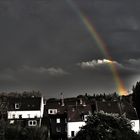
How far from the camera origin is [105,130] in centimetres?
5066

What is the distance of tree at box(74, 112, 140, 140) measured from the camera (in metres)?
50.2

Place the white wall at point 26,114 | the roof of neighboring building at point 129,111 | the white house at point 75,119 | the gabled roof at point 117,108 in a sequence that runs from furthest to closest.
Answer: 1. the white wall at point 26,114
2. the gabled roof at point 117,108
3. the roof of neighboring building at point 129,111
4. the white house at point 75,119

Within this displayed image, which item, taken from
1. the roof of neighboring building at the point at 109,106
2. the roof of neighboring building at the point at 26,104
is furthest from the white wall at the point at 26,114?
the roof of neighboring building at the point at 109,106

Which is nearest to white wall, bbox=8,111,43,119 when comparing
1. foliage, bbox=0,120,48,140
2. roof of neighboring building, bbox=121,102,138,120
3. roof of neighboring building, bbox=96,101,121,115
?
roof of neighboring building, bbox=96,101,121,115

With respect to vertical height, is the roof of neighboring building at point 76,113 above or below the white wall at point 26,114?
below

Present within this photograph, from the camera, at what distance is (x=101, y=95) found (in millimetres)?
170875

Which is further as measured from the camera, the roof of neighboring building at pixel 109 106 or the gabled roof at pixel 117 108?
the roof of neighboring building at pixel 109 106

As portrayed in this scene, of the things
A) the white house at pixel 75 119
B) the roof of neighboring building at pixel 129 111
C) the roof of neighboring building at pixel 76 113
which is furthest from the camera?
the roof of neighboring building at pixel 129 111

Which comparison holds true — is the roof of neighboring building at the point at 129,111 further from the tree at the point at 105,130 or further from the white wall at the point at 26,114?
the tree at the point at 105,130

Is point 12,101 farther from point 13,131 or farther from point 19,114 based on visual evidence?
point 13,131

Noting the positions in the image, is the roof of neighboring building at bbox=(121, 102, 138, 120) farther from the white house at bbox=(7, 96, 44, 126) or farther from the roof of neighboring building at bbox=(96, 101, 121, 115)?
the white house at bbox=(7, 96, 44, 126)

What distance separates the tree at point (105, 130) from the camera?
50188mm

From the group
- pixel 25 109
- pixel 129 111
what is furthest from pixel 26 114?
pixel 129 111

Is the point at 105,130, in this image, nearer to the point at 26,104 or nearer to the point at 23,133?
the point at 23,133
